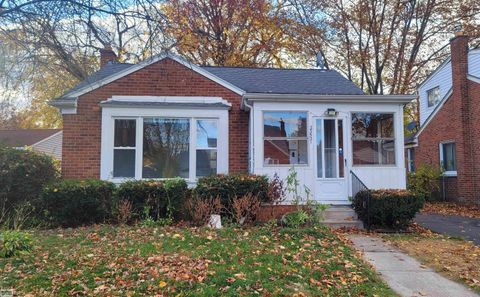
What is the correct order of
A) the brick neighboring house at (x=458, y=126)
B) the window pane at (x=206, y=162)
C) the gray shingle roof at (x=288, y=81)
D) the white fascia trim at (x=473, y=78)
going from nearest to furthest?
1. the window pane at (x=206, y=162)
2. the gray shingle roof at (x=288, y=81)
3. the white fascia trim at (x=473, y=78)
4. the brick neighboring house at (x=458, y=126)

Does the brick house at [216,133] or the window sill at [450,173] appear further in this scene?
the window sill at [450,173]

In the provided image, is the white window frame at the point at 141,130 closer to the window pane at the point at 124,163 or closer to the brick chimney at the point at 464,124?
the window pane at the point at 124,163

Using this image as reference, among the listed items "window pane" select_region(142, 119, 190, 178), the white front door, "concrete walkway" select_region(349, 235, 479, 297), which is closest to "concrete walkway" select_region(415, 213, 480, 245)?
the white front door

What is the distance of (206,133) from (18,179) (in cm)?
493

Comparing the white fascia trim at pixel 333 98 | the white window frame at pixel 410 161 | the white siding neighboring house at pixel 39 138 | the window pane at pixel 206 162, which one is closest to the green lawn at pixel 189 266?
the window pane at pixel 206 162

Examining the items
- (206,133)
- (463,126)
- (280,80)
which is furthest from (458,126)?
(206,133)

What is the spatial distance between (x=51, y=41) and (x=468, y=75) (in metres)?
16.1

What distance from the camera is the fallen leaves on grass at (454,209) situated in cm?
1296

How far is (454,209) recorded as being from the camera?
14.2 m

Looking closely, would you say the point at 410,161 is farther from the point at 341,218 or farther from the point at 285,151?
the point at 285,151

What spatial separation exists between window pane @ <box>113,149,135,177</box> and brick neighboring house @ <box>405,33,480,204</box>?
13.6 metres

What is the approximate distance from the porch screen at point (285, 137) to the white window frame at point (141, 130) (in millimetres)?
1325

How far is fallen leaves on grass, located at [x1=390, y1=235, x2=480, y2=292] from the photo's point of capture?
216 inches

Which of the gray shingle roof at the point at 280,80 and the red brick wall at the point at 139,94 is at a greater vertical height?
the gray shingle roof at the point at 280,80
